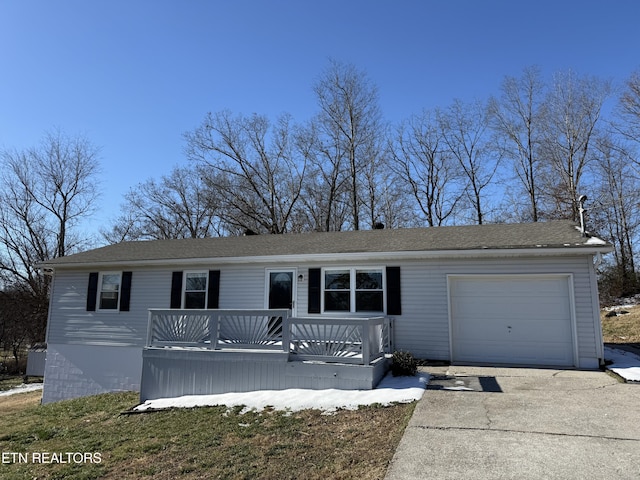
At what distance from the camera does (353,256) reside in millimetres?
10016

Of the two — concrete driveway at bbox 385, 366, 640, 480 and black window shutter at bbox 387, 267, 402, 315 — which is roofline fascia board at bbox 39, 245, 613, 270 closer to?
black window shutter at bbox 387, 267, 402, 315

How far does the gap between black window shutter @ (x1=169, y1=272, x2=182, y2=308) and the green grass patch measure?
4411 mm

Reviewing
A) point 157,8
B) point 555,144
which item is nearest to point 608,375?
point 157,8

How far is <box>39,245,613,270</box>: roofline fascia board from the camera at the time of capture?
863 cm

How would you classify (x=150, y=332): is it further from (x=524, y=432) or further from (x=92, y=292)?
(x=524, y=432)

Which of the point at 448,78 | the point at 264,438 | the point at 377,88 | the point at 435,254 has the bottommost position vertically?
the point at 264,438

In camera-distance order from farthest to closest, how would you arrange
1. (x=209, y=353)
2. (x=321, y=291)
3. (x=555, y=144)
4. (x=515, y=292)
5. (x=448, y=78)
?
1. (x=555, y=144)
2. (x=448, y=78)
3. (x=321, y=291)
4. (x=515, y=292)
5. (x=209, y=353)

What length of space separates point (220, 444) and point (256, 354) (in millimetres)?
2857

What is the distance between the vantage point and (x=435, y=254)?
945 cm

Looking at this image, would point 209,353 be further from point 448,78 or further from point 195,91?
point 448,78

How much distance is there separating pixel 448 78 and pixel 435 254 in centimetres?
867

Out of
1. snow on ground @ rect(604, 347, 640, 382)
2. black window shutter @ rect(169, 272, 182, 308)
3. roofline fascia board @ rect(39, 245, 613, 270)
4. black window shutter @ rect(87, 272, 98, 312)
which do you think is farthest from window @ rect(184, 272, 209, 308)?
snow on ground @ rect(604, 347, 640, 382)

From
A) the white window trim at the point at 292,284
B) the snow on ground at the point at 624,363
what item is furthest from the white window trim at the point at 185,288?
the snow on ground at the point at 624,363

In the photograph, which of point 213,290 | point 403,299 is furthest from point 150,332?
point 403,299
